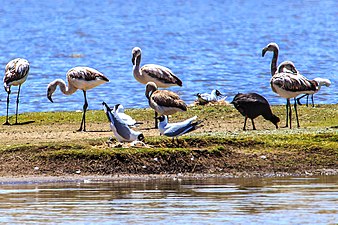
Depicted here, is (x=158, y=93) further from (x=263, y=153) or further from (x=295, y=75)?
(x=263, y=153)

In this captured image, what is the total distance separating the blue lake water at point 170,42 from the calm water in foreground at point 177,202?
1127cm

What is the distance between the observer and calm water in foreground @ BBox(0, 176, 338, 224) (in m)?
10.9

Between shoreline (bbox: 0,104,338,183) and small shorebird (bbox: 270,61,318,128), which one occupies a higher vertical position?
small shorebird (bbox: 270,61,318,128)

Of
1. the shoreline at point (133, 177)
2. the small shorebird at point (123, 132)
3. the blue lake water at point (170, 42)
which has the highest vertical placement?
the blue lake water at point (170, 42)

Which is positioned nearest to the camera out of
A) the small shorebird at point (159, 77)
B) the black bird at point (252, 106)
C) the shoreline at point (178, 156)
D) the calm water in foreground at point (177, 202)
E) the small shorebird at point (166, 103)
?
the calm water in foreground at point (177, 202)

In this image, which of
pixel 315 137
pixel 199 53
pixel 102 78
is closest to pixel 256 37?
pixel 199 53

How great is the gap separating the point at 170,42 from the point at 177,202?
34.8 metres

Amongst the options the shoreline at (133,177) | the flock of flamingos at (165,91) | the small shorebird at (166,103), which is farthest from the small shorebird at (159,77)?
the shoreline at (133,177)

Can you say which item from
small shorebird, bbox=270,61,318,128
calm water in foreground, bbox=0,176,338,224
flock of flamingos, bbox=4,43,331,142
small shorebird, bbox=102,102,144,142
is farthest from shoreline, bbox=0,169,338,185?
small shorebird, bbox=270,61,318,128

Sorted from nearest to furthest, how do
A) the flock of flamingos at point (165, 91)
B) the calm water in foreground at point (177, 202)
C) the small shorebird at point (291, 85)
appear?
the calm water in foreground at point (177, 202) < the flock of flamingos at point (165, 91) < the small shorebird at point (291, 85)

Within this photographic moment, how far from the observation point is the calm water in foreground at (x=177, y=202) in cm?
1089

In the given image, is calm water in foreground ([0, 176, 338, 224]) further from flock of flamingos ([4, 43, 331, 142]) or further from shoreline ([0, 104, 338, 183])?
flock of flamingos ([4, 43, 331, 142])

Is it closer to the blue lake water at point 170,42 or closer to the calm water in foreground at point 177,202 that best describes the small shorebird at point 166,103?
the calm water in foreground at point 177,202

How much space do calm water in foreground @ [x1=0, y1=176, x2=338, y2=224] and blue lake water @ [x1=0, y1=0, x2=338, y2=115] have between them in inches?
444
